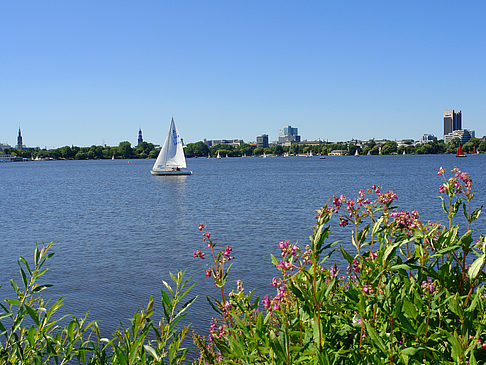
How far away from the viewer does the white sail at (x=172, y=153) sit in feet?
252

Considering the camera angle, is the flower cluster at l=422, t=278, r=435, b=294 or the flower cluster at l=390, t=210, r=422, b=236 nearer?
the flower cluster at l=390, t=210, r=422, b=236

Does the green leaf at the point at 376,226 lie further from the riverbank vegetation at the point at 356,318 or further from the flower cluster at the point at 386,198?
the flower cluster at the point at 386,198

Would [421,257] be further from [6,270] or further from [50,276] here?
[6,270]

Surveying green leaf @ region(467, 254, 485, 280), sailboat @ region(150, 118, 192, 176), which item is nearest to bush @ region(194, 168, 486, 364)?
green leaf @ region(467, 254, 485, 280)

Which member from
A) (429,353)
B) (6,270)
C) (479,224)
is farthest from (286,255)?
(479,224)

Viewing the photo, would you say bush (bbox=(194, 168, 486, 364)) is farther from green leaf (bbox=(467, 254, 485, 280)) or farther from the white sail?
the white sail

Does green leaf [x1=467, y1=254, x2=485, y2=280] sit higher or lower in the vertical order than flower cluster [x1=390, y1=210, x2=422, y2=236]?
lower

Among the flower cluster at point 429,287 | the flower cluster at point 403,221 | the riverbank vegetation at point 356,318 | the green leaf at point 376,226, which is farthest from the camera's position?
the flower cluster at point 429,287

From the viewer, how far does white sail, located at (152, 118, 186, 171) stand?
76750 millimetres

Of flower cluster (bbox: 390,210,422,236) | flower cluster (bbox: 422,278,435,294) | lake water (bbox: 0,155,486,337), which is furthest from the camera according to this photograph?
lake water (bbox: 0,155,486,337)

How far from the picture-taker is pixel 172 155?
7944 centimetres

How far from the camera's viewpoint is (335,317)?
341cm

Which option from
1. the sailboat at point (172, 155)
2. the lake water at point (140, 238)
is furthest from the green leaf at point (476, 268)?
the sailboat at point (172, 155)

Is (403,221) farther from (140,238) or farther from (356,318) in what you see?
(140,238)
